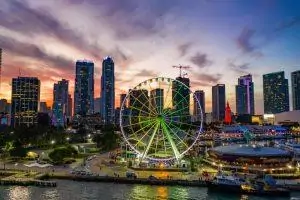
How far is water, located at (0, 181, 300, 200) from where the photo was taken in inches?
2309

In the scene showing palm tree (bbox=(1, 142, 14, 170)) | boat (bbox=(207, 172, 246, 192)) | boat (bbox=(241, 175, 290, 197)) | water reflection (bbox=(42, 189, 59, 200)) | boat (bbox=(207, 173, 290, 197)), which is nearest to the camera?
water reflection (bbox=(42, 189, 59, 200))

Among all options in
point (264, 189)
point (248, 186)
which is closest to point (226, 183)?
point (248, 186)

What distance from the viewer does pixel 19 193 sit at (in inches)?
2418

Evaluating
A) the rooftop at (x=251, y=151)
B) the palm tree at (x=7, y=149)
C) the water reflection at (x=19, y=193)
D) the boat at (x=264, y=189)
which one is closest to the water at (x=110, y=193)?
the water reflection at (x=19, y=193)

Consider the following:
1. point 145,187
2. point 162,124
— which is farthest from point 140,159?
point 145,187

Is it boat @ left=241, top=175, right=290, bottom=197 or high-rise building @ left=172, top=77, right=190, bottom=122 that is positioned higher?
high-rise building @ left=172, top=77, right=190, bottom=122

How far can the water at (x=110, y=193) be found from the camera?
58656mm

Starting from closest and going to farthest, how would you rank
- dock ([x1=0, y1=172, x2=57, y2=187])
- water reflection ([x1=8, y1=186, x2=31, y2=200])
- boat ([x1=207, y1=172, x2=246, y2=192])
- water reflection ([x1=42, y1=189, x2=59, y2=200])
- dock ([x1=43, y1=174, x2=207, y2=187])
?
water reflection ([x1=42, y1=189, x2=59, y2=200]) < water reflection ([x1=8, y1=186, x2=31, y2=200]) < boat ([x1=207, y1=172, x2=246, y2=192]) < dock ([x1=0, y1=172, x2=57, y2=187]) < dock ([x1=43, y1=174, x2=207, y2=187])

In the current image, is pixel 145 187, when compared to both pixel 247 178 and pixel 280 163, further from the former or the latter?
pixel 280 163

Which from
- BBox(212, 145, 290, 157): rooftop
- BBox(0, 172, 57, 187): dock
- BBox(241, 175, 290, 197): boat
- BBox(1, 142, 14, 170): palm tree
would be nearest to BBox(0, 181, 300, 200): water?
BBox(241, 175, 290, 197): boat

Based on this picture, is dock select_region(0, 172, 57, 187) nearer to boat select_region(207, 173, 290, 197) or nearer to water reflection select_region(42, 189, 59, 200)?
water reflection select_region(42, 189, 59, 200)

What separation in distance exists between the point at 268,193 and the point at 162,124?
30.0 metres

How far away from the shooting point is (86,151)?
120 meters

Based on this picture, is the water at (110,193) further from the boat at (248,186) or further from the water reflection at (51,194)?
the boat at (248,186)
